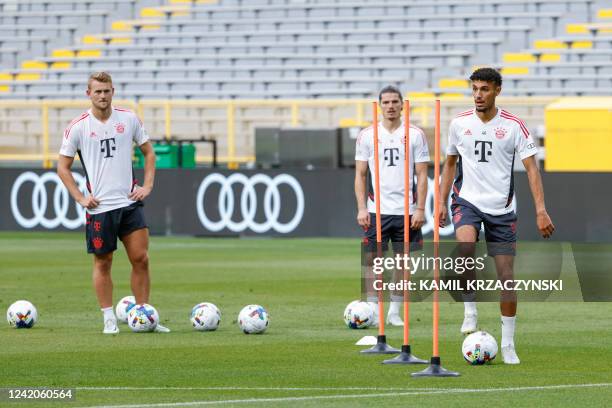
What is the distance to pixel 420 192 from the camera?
13.4 meters

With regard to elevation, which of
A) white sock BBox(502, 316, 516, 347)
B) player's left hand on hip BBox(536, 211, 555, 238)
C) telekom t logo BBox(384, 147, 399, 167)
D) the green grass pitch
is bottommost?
the green grass pitch

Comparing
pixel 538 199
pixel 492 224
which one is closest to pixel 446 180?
pixel 492 224

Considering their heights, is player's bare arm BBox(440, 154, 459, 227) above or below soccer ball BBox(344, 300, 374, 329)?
above

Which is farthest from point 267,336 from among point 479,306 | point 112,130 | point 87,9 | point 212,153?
point 87,9

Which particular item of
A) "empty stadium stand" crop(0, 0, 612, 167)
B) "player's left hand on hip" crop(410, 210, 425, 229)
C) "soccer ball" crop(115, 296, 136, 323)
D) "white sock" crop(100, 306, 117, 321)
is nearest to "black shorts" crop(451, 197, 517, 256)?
"player's left hand on hip" crop(410, 210, 425, 229)

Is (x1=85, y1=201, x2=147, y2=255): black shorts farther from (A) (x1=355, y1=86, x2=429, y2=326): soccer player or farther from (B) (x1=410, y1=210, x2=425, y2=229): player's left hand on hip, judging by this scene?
(B) (x1=410, y1=210, x2=425, y2=229): player's left hand on hip

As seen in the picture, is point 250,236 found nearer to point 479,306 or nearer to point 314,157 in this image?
point 314,157

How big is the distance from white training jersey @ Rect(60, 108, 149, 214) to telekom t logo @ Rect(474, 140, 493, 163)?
11.0 feet

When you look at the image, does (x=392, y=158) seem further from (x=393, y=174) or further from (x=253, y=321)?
(x=253, y=321)

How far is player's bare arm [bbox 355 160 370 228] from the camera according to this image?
514 inches

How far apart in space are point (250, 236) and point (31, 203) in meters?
4.41

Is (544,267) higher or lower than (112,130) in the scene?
lower

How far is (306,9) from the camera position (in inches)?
1540

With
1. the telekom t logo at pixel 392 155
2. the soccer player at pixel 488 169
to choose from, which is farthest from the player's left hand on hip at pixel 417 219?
the soccer player at pixel 488 169
